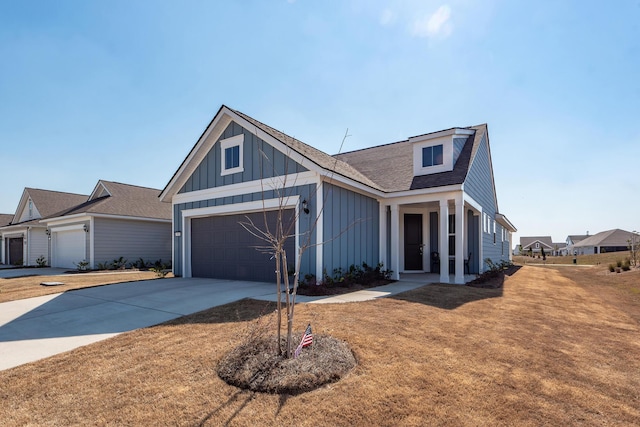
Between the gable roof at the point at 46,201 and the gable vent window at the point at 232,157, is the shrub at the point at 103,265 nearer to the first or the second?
the gable roof at the point at 46,201

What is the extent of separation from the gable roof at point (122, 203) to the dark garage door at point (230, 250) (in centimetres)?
808

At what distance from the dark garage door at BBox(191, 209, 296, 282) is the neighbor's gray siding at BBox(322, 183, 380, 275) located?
1.13m

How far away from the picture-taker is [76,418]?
8.16 feet

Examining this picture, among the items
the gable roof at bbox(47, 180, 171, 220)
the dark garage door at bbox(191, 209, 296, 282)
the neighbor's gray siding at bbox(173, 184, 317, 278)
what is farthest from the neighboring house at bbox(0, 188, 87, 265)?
the dark garage door at bbox(191, 209, 296, 282)

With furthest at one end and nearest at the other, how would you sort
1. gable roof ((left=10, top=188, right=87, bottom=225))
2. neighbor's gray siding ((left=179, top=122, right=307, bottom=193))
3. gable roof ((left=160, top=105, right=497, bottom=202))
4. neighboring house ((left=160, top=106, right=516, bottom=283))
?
gable roof ((left=10, top=188, right=87, bottom=225)) < gable roof ((left=160, top=105, right=497, bottom=202)) < neighbor's gray siding ((left=179, top=122, right=307, bottom=193)) < neighboring house ((left=160, top=106, right=516, bottom=283))

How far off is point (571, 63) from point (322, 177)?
7.23 metres

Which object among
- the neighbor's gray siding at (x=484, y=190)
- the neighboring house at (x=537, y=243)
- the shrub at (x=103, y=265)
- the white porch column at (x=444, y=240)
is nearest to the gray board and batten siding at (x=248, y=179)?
the white porch column at (x=444, y=240)

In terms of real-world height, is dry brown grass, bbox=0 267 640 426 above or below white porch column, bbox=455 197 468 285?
below

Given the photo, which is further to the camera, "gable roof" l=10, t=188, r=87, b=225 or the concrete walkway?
Result: "gable roof" l=10, t=188, r=87, b=225

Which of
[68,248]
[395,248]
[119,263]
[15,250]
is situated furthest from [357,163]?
[15,250]

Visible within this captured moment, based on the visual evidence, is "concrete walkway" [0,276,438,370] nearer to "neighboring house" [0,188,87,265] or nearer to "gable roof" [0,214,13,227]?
"neighboring house" [0,188,87,265]

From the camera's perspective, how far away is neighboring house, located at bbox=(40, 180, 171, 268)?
16359 millimetres

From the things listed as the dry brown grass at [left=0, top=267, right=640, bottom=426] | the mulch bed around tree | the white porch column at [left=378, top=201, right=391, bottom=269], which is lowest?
the dry brown grass at [left=0, top=267, right=640, bottom=426]

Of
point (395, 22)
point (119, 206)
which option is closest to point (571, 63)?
point (395, 22)
